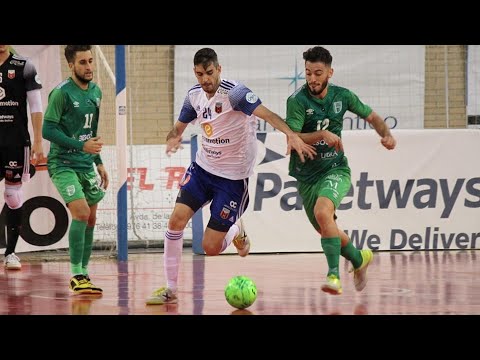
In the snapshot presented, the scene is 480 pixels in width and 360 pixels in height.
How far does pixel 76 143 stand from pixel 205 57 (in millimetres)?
1718

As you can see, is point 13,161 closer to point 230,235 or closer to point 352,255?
point 230,235

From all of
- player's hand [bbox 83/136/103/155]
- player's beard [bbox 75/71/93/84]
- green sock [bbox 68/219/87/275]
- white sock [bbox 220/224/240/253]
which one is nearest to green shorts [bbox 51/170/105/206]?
green sock [bbox 68/219/87/275]

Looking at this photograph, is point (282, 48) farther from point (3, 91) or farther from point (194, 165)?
point (194, 165)

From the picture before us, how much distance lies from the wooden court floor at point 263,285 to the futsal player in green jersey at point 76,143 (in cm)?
57

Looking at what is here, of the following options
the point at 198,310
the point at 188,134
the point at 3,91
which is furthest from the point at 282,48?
the point at 198,310

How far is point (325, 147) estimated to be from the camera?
9109mm

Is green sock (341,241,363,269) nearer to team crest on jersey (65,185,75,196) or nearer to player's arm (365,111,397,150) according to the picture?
player's arm (365,111,397,150)

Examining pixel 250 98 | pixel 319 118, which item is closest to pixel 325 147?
pixel 319 118

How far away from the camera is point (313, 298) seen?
358 inches

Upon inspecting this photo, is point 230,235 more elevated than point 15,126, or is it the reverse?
point 15,126

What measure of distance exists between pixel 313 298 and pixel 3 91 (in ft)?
18.7

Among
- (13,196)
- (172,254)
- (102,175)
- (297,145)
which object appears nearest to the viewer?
(297,145)

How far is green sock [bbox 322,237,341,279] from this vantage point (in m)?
8.67

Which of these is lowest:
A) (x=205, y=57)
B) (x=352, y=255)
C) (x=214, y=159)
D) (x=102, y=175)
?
(x=352, y=255)
